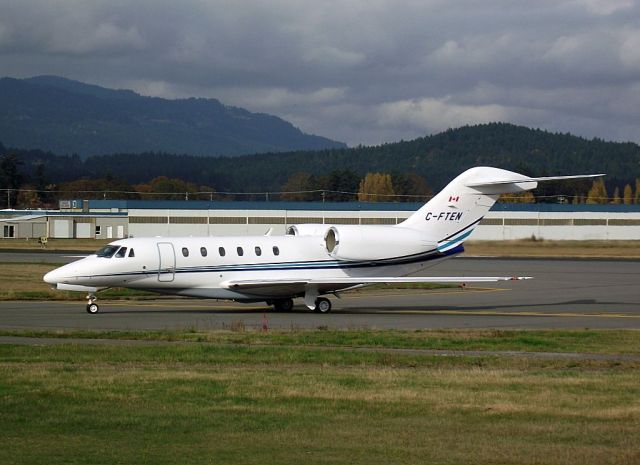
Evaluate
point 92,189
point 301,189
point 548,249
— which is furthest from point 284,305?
point 92,189

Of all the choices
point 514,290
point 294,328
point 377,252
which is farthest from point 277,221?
point 294,328

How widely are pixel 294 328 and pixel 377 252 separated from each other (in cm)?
783

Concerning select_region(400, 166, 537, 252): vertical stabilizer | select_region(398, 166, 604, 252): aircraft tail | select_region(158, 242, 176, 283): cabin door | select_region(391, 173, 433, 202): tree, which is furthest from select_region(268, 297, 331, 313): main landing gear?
select_region(391, 173, 433, 202): tree

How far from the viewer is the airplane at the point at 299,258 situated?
111 feet

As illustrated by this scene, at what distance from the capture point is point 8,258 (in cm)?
6531

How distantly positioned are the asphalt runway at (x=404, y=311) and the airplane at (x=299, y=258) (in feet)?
3.01

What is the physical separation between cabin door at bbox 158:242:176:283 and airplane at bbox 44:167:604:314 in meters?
0.03

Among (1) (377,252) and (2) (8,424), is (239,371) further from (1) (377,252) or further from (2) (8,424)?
(1) (377,252)

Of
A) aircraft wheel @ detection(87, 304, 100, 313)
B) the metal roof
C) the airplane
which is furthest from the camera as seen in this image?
the metal roof

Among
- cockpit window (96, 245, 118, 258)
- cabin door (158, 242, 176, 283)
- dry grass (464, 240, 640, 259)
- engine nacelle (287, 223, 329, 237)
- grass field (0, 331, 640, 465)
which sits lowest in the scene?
grass field (0, 331, 640, 465)

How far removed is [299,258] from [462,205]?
21.4 ft

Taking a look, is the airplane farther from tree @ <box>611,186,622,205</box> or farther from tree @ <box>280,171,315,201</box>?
tree @ <box>280,171,315,201</box>

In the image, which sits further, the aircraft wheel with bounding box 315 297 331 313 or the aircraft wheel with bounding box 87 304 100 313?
the aircraft wheel with bounding box 315 297 331 313

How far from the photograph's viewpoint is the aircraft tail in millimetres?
37719
